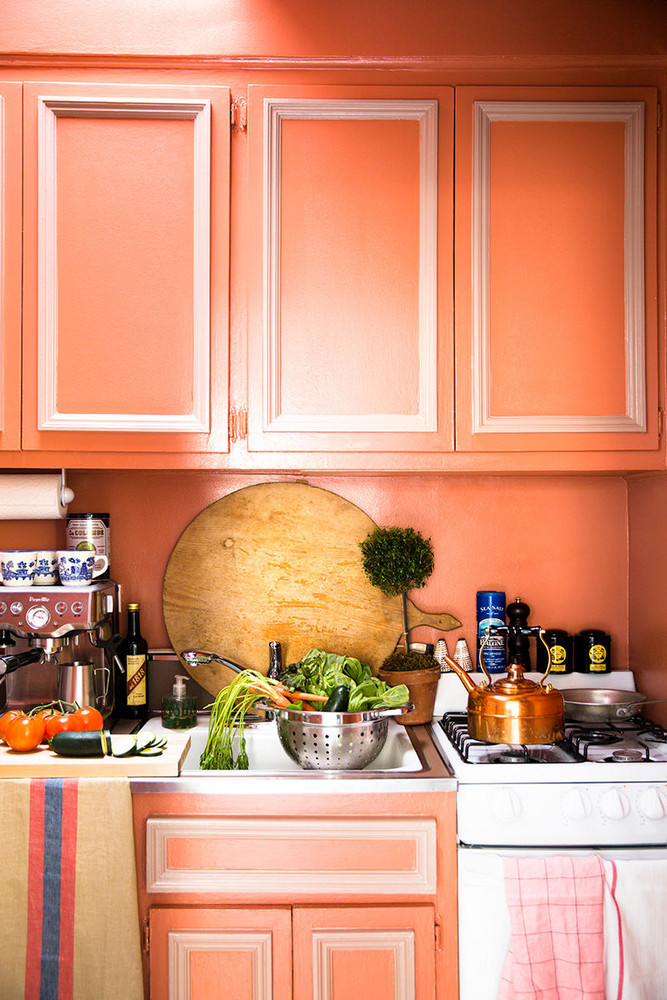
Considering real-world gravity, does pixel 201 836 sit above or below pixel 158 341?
below

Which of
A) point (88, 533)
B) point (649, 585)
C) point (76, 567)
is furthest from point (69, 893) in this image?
point (649, 585)

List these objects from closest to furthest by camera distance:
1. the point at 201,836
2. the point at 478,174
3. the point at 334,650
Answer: the point at 201,836 < the point at 478,174 < the point at 334,650

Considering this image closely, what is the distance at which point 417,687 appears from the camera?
6.68 feet

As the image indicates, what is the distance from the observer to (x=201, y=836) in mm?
1638

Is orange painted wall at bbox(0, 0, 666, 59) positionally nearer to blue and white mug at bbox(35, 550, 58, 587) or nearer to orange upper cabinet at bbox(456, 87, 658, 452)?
orange upper cabinet at bbox(456, 87, 658, 452)

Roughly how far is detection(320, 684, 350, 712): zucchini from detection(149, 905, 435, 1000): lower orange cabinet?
1.36ft

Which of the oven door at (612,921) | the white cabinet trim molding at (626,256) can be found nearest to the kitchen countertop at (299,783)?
the oven door at (612,921)

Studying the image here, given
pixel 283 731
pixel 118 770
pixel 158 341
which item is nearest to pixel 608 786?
pixel 283 731

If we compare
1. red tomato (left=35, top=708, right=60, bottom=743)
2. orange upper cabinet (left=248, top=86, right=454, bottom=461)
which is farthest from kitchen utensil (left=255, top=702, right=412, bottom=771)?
orange upper cabinet (left=248, top=86, right=454, bottom=461)

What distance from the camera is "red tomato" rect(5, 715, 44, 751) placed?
5.64ft

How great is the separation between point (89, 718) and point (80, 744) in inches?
5.1

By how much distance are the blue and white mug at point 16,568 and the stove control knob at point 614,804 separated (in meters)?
1.45

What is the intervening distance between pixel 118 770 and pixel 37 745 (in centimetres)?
24

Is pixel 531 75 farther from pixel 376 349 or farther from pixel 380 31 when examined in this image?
pixel 376 349
